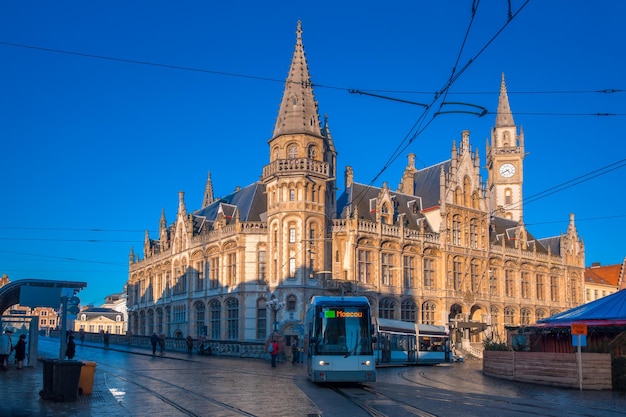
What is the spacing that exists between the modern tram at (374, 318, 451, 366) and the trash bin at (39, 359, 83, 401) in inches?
956

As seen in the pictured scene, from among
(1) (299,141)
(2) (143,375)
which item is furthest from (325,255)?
(2) (143,375)

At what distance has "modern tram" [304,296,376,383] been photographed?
22594mm

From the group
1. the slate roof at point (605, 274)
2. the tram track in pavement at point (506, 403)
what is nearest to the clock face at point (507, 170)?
the slate roof at point (605, 274)

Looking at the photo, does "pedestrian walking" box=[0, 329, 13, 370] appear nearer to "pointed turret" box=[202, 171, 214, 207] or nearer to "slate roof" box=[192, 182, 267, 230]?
"slate roof" box=[192, 182, 267, 230]

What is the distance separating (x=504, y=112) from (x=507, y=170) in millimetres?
7121

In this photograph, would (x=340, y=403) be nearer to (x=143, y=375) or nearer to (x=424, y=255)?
(x=143, y=375)

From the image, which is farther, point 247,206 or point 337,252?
point 247,206

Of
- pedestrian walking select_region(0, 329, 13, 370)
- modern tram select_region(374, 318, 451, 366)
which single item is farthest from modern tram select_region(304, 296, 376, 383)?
modern tram select_region(374, 318, 451, 366)

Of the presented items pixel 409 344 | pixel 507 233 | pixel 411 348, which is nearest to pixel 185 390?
pixel 409 344

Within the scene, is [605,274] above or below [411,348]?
above

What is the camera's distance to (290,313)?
163ft

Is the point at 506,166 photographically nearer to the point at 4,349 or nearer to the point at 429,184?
the point at 429,184

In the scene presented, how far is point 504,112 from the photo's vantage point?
82125mm

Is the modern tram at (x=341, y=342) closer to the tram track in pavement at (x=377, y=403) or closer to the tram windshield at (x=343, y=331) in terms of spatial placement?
the tram windshield at (x=343, y=331)
